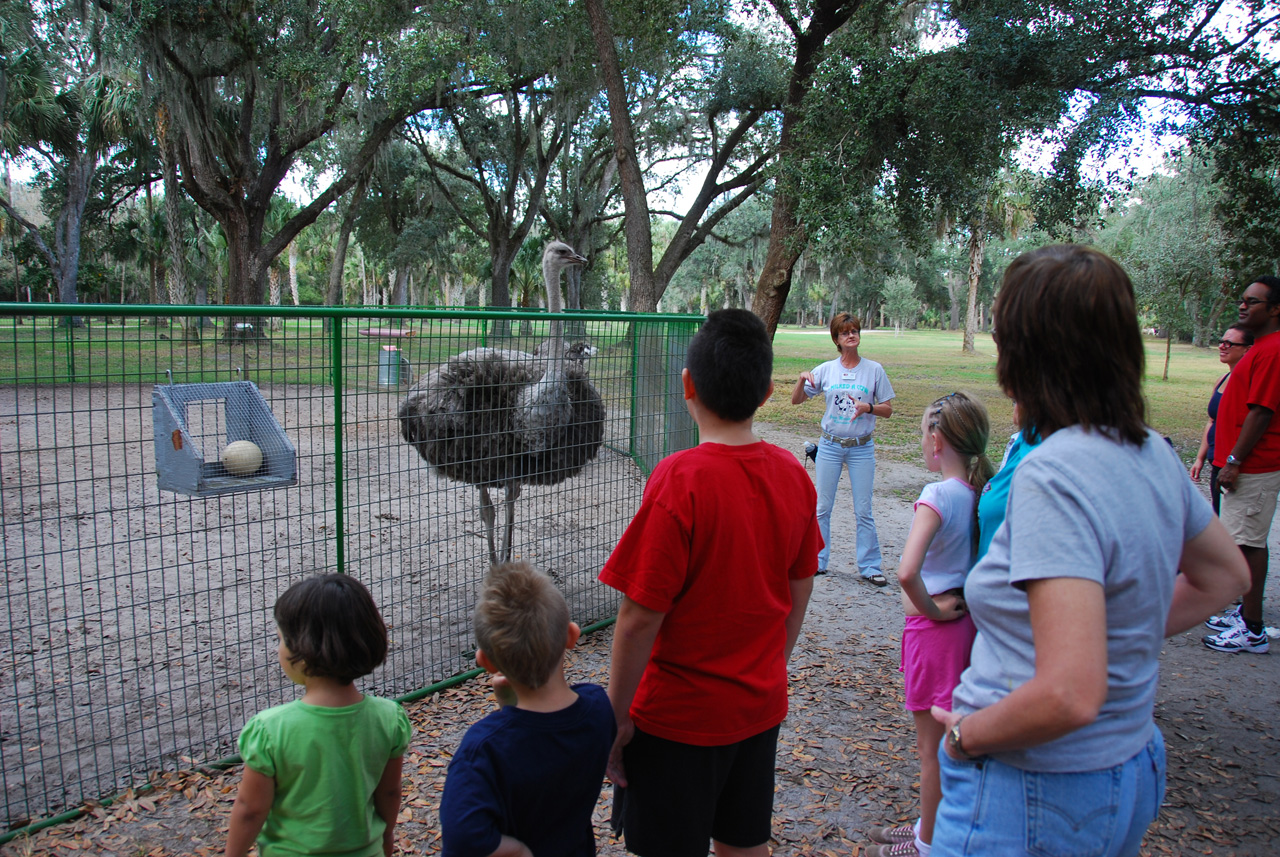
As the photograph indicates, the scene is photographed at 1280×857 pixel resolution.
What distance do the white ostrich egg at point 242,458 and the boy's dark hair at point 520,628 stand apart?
90.5 inches

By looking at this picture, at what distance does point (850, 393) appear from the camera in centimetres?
584

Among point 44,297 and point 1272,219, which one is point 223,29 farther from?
point 44,297

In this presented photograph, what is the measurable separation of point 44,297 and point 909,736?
51989 mm

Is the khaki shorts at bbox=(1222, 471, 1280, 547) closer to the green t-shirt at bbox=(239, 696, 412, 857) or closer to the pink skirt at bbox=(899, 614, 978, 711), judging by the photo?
the pink skirt at bbox=(899, 614, 978, 711)

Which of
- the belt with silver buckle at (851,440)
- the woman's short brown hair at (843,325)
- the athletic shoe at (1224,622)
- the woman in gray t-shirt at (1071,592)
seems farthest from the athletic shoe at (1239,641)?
the woman in gray t-shirt at (1071,592)

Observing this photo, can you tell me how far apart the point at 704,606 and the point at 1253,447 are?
4531 mm

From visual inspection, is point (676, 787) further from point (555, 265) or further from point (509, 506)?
point (555, 265)

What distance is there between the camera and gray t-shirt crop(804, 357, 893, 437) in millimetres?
5848

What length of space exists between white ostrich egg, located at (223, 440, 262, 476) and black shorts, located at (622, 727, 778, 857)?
8.04 ft

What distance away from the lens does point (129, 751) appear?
3.43 meters

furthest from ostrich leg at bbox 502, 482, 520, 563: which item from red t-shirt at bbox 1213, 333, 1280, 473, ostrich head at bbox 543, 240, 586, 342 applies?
red t-shirt at bbox 1213, 333, 1280, 473

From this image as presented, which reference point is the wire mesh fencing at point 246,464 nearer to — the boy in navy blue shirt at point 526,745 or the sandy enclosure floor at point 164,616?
the sandy enclosure floor at point 164,616

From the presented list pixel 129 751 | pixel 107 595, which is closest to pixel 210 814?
pixel 129 751

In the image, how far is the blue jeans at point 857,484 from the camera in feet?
19.6
